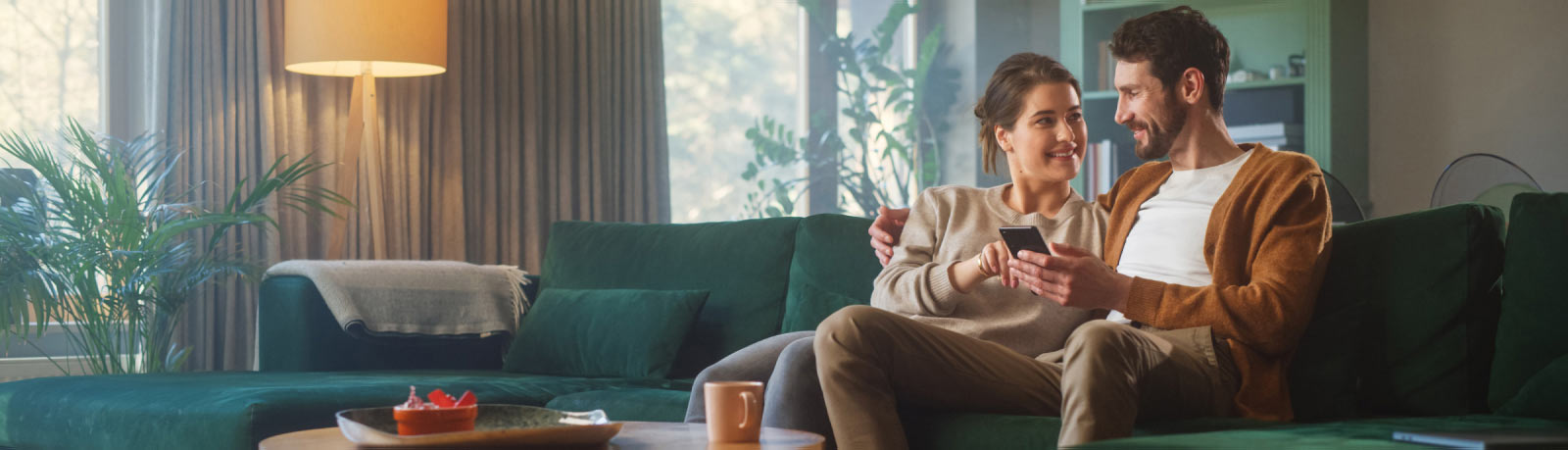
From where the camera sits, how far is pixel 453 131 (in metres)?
4.28

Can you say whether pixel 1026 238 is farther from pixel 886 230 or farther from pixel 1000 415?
pixel 886 230

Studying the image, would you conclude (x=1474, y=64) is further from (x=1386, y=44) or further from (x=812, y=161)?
(x=812, y=161)

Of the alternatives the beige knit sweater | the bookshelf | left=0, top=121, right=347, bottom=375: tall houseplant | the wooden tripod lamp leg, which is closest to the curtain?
the wooden tripod lamp leg

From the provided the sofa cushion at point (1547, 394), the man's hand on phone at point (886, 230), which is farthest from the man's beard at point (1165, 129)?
the sofa cushion at point (1547, 394)

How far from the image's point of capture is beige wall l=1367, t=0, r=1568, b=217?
14.1 feet

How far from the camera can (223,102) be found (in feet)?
12.3

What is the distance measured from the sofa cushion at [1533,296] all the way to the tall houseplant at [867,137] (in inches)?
130

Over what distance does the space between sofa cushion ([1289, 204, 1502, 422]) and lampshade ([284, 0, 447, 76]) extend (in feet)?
7.91

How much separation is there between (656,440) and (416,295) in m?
1.65

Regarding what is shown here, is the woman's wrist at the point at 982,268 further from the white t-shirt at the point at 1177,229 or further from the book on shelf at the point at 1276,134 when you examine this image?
the book on shelf at the point at 1276,134

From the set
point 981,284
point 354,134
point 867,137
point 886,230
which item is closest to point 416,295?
point 354,134

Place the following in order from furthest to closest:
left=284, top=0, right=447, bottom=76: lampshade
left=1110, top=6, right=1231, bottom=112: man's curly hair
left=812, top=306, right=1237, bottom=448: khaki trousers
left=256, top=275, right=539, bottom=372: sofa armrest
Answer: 1. left=284, top=0, right=447, bottom=76: lampshade
2. left=256, top=275, right=539, bottom=372: sofa armrest
3. left=1110, top=6, right=1231, bottom=112: man's curly hair
4. left=812, top=306, right=1237, bottom=448: khaki trousers

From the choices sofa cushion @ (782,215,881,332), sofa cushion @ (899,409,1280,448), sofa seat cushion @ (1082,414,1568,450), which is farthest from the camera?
sofa cushion @ (782,215,881,332)

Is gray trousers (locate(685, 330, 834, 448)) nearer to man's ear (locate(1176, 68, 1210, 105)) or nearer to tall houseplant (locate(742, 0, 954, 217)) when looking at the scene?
man's ear (locate(1176, 68, 1210, 105))
